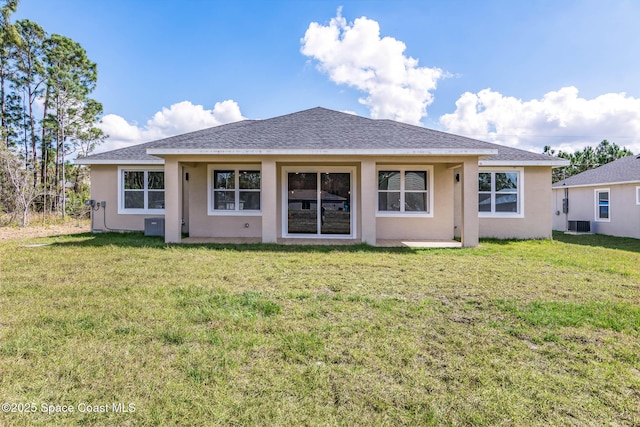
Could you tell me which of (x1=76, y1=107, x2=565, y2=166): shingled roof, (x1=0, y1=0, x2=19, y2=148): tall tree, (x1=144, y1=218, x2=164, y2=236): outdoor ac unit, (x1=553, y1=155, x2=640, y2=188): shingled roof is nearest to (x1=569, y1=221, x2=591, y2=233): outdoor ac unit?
(x1=553, y1=155, x2=640, y2=188): shingled roof

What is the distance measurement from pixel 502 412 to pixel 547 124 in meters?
40.3

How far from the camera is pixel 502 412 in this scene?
232 centimetres

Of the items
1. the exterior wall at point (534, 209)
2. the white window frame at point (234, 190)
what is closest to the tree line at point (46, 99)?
the white window frame at point (234, 190)

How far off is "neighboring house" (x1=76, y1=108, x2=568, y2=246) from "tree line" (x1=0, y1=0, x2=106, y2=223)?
1149cm

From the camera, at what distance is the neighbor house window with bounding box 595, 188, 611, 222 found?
15164 millimetres

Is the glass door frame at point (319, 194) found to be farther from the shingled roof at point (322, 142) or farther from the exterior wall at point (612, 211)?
the exterior wall at point (612, 211)

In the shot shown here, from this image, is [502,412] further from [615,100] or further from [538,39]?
[615,100]

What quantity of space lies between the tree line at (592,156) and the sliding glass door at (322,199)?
31.6m

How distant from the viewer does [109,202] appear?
497 inches

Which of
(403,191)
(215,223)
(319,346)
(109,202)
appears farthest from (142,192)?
(319,346)

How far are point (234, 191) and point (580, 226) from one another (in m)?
17.0

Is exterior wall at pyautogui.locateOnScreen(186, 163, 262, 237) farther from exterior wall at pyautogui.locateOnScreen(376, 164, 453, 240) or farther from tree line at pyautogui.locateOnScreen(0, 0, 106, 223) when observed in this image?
tree line at pyautogui.locateOnScreen(0, 0, 106, 223)

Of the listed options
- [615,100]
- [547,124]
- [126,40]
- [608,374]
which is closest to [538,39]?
[608,374]

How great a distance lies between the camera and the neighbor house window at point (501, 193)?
12047 mm
